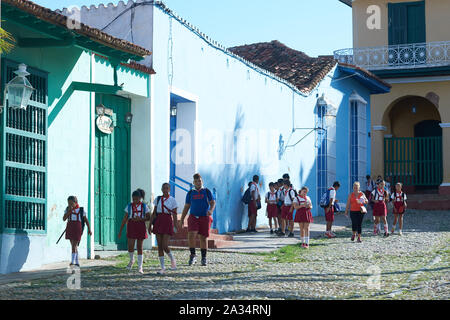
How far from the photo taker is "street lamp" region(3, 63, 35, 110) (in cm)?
1051

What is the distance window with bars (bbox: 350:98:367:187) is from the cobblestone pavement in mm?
11380

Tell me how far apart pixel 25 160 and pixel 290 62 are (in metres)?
16.2

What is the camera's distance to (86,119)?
13164 millimetres

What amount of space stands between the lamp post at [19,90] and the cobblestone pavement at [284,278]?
245 centimetres

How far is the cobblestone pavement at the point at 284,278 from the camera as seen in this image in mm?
8828

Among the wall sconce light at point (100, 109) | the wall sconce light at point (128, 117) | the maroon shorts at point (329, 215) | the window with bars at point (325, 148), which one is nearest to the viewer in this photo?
the wall sconce light at point (100, 109)

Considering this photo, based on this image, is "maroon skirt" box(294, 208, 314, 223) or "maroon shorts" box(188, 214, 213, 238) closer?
"maroon shorts" box(188, 214, 213, 238)

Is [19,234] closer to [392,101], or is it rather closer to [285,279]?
[285,279]

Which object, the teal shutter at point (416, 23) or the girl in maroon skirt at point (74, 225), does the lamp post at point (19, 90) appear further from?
the teal shutter at point (416, 23)

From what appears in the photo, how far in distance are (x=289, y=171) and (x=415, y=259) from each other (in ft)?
31.4

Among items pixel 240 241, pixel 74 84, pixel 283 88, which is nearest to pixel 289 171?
pixel 283 88

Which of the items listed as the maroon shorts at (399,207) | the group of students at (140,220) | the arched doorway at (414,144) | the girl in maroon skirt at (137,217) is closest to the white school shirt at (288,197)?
the maroon shorts at (399,207)

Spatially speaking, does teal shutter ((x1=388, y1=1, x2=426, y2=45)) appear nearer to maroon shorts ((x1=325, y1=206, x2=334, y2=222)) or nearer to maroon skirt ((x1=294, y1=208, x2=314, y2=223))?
maroon shorts ((x1=325, y1=206, x2=334, y2=222))

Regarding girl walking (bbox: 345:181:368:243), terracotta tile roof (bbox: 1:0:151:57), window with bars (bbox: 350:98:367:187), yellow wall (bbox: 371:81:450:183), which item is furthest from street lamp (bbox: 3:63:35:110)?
yellow wall (bbox: 371:81:450:183)
